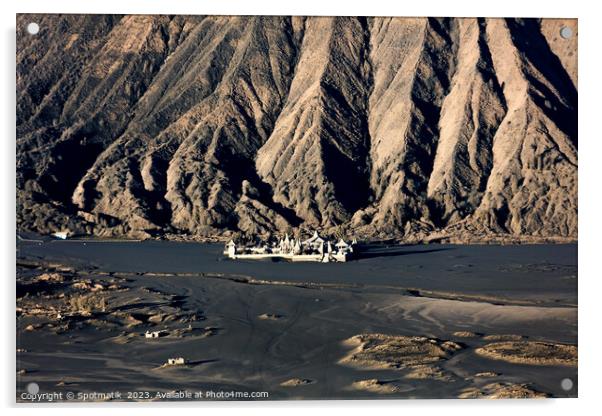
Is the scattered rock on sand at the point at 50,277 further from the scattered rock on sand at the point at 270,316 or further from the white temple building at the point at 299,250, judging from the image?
the white temple building at the point at 299,250

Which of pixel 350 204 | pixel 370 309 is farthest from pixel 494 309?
pixel 350 204

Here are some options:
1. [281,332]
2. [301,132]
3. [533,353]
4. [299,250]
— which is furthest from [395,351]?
[301,132]

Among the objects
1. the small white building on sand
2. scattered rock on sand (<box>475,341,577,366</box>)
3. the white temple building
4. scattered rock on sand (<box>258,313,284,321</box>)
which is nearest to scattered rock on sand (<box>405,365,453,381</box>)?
scattered rock on sand (<box>475,341,577,366</box>)

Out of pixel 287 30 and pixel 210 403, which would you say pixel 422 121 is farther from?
pixel 210 403

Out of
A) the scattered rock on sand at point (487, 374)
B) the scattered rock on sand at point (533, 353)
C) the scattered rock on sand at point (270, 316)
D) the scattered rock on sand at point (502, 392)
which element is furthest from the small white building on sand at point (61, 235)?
the scattered rock on sand at point (502, 392)

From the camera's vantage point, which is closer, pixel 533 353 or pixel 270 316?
pixel 533 353

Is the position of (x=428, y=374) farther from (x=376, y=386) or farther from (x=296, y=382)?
(x=296, y=382)

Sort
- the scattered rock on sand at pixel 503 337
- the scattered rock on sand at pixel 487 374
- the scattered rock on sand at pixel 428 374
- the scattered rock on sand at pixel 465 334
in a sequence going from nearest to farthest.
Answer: the scattered rock on sand at pixel 428 374 → the scattered rock on sand at pixel 487 374 → the scattered rock on sand at pixel 503 337 → the scattered rock on sand at pixel 465 334
